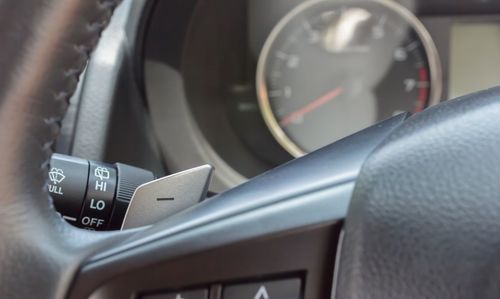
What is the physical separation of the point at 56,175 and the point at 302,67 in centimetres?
98

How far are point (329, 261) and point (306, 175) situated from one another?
0.14 ft

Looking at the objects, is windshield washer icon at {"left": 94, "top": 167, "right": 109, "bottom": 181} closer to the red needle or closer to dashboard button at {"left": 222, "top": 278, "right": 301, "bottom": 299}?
dashboard button at {"left": 222, "top": 278, "right": 301, "bottom": 299}

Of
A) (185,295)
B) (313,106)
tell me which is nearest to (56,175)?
(185,295)

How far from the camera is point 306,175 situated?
0.41 m

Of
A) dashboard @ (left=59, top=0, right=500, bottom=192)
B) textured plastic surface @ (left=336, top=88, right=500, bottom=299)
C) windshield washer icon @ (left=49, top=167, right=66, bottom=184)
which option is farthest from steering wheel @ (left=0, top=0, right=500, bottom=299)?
dashboard @ (left=59, top=0, right=500, bottom=192)

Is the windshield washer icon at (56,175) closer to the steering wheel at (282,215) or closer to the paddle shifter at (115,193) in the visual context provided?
the paddle shifter at (115,193)

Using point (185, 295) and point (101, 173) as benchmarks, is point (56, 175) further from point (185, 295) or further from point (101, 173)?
point (185, 295)

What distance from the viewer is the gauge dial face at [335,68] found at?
1.48 metres

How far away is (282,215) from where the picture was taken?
15.5 inches

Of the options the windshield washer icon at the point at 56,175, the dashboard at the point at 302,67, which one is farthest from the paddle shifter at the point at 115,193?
the dashboard at the point at 302,67

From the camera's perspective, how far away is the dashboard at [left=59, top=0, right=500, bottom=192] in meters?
1.34

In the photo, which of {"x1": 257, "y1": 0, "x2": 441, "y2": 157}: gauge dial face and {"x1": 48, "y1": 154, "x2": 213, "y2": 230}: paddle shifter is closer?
{"x1": 48, "y1": 154, "x2": 213, "y2": 230}: paddle shifter

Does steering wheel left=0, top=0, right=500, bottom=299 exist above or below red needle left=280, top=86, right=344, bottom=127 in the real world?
below

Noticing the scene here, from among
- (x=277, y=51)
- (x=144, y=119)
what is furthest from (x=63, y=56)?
(x=277, y=51)
